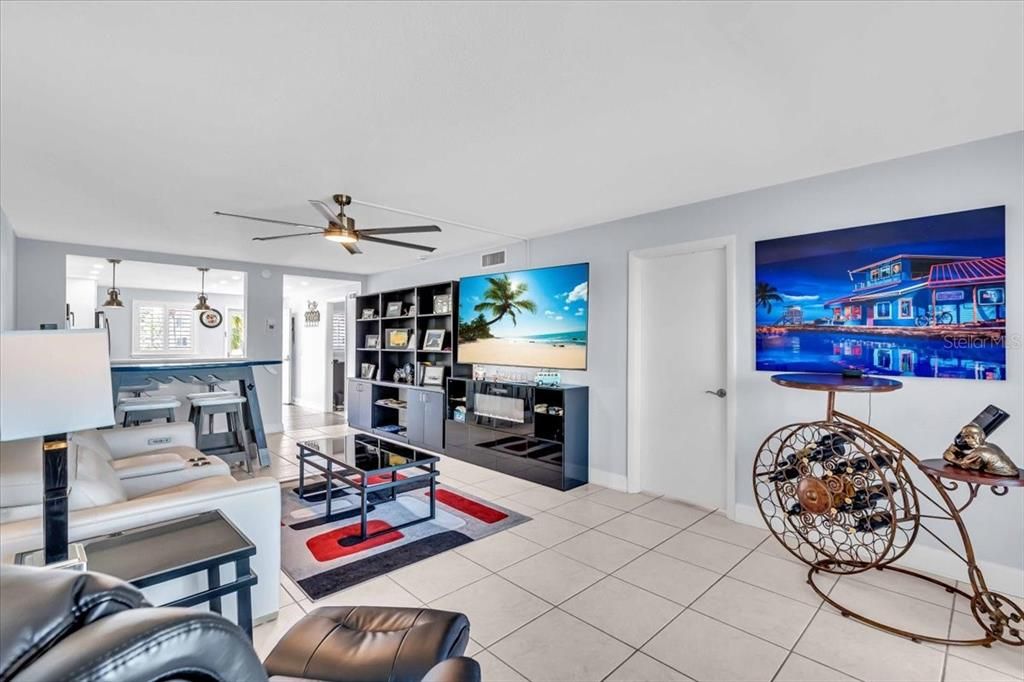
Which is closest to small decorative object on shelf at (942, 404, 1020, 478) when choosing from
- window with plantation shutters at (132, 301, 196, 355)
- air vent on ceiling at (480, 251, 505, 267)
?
air vent on ceiling at (480, 251, 505, 267)

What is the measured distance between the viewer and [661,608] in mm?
2428

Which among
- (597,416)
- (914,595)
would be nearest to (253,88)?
(597,416)

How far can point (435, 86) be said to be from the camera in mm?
2119

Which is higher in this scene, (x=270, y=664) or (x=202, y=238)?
(x=202, y=238)

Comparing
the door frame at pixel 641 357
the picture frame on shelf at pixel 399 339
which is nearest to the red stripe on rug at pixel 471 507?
the door frame at pixel 641 357

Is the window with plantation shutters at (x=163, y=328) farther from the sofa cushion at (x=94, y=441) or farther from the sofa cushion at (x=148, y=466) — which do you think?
the sofa cushion at (x=148, y=466)

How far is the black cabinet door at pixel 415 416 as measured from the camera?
605cm

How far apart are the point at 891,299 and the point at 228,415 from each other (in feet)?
20.5

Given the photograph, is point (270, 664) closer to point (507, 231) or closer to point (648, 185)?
point (648, 185)

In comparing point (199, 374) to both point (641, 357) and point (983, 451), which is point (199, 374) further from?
point (983, 451)

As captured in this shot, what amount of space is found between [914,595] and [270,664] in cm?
314

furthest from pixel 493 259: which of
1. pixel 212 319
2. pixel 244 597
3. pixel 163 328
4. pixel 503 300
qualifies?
pixel 163 328

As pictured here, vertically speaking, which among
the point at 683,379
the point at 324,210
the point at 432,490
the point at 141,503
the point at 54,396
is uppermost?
the point at 324,210

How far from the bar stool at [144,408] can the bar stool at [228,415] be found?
7.9 inches
